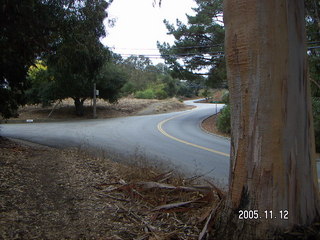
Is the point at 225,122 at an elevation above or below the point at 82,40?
below

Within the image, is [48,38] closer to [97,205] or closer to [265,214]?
[97,205]

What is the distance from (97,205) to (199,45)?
70.8 ft

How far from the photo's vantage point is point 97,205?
4.47 meters

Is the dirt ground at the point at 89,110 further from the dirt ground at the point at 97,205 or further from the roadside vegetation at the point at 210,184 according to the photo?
the dirt ground at the point at 97,205

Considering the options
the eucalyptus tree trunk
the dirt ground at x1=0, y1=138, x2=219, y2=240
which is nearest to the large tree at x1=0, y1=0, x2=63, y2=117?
the dirt ground at x1=0, y1=138, x2=219, y2=240

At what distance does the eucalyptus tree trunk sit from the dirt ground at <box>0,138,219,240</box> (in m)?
1.03

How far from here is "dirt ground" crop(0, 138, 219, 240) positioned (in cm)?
356

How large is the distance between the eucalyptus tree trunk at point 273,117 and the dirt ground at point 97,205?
3.38 feet

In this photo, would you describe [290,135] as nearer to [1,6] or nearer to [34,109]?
[1,6]

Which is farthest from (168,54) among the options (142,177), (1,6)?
(142,177)

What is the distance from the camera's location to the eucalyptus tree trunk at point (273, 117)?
112 inches

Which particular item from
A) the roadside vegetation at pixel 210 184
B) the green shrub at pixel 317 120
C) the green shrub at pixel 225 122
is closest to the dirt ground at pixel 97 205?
the roadside vegetation at pixel 210 184

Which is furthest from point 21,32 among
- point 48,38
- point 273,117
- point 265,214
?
point 265,214

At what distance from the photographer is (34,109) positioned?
3388 centimetres
